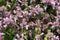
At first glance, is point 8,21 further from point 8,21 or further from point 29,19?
point 29,19

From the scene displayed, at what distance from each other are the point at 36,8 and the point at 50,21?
21 centimetres

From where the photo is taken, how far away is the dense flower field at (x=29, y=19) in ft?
7.72

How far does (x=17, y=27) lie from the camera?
2.39m

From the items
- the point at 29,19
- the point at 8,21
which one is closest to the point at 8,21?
the point at 8,21

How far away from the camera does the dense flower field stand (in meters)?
2.35

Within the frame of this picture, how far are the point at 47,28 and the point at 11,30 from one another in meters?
0.38

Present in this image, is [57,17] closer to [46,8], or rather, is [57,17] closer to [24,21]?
[46,8]

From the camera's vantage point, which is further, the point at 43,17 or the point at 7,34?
the point at 43,17

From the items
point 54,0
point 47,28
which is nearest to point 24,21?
point 47,28

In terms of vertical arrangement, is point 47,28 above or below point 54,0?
below

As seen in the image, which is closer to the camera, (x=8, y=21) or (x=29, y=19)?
(x=8, y=21)

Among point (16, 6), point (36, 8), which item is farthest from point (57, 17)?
point (16, 6)

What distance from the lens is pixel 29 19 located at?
251cm

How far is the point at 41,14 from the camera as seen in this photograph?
2.58 metres
